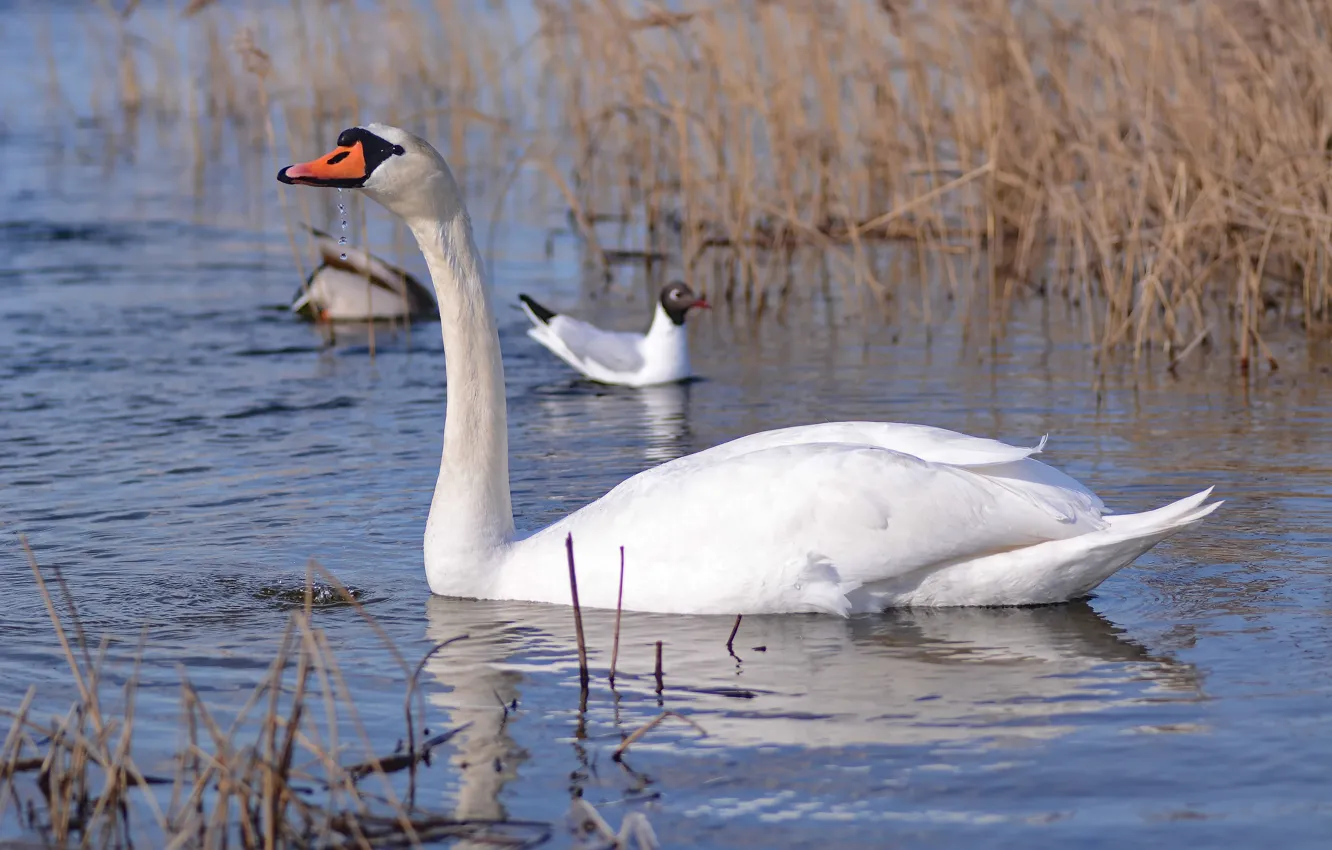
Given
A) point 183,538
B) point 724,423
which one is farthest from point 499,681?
point 724,423

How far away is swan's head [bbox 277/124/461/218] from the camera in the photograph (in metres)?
6.12

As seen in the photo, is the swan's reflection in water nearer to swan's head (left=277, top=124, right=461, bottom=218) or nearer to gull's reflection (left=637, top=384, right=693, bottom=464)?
swan's head (left=277, top=124, right=461, bottom=218)

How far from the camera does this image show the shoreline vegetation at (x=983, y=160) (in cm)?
1104

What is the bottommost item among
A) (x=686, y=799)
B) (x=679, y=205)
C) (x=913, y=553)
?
(x=686, y=799)

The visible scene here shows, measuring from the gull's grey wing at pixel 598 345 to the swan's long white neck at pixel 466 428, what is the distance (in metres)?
5.09

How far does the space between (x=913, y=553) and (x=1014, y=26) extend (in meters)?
7.63

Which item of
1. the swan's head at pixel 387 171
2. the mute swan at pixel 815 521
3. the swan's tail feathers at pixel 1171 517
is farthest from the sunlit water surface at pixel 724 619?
the swan's head at pixel 387 171

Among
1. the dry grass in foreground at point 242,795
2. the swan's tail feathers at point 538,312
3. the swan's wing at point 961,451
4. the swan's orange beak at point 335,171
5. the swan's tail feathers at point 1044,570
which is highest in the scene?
the swan's orange beak at point 335,171

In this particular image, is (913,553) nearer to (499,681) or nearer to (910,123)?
(499,681)

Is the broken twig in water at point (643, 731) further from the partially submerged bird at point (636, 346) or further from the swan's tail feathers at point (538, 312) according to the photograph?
the swan's tail feathers at point (538, 312)

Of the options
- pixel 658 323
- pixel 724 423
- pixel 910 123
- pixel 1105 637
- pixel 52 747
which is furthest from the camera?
pixel 910 123

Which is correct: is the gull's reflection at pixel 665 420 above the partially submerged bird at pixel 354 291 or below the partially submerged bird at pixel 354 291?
below

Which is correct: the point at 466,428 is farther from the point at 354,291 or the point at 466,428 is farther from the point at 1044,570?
the point at 354,291

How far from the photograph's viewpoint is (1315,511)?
753 centimetres
